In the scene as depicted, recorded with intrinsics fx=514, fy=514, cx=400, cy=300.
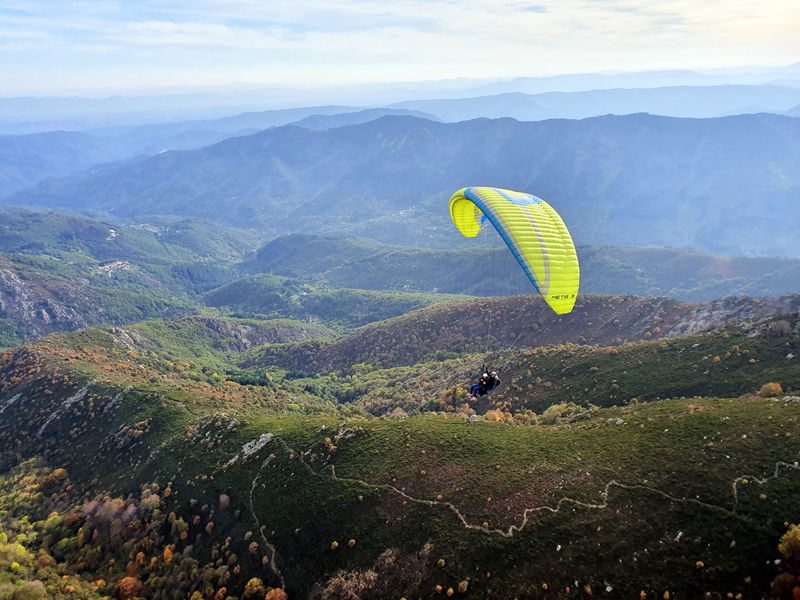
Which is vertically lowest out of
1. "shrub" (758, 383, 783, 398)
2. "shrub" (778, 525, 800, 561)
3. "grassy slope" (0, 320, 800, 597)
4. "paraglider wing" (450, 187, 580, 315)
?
"grassy slope" (0, 320, 800, 597)

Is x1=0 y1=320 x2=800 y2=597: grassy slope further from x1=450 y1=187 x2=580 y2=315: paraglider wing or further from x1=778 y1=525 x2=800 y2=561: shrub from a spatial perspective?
x1=450 y1=187 x2=580 y2=315: paraglider wing

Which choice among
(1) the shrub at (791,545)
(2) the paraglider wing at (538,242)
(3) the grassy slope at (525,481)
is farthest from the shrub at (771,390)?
(1) the shrub at (791,545)

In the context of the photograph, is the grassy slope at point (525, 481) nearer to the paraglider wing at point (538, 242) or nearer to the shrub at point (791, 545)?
the shrub at point (791, 545)

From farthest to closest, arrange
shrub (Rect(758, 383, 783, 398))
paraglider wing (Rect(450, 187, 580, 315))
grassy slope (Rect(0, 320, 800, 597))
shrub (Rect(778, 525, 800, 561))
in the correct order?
shrub (Rect(758, 383, 783, 398)) < paraglider wing (Rect(450, 187, 580, 315)) < grassy slope (Rect(0, 320, 800, 597)) < shrub (Rect(778, 525, 800, 561))

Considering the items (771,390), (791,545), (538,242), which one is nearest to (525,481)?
(791,545)

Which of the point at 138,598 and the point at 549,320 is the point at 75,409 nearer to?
the point at 138,598

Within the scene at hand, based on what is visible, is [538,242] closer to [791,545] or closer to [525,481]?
[525,481]

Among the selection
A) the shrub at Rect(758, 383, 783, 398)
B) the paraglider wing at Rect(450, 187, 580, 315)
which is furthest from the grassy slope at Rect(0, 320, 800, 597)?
the paraglider wing at Rect(450, 187, 580, 315)

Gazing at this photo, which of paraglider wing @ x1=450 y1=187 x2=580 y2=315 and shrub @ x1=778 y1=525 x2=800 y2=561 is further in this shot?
paraglider wing @ x1=450 y1=187 x2=580 y2=315

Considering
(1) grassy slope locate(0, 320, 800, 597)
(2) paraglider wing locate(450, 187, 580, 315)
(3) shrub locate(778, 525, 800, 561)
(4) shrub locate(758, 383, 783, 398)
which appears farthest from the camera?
(4) shrub locate(758, 383, 783, 398)
